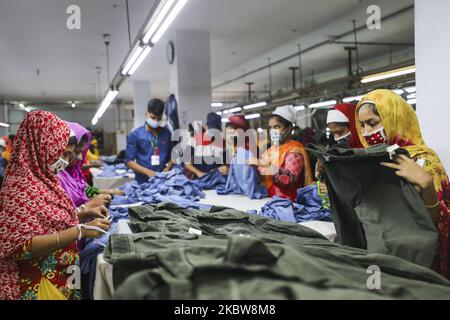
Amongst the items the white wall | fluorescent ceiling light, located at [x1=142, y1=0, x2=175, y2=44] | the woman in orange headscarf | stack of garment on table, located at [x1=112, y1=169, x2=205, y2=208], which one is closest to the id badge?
stack of garment on table, located at [x1=112, y1=169, x2=205, y2=208]

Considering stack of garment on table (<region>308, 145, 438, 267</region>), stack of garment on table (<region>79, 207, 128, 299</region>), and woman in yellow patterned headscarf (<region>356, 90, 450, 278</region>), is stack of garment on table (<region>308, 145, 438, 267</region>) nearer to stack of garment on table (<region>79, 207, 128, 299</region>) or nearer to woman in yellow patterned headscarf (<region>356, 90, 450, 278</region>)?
woman in yellow patterned headscarf (<region>356, 90, 450, 278</region>)

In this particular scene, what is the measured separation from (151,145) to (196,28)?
3439 mm

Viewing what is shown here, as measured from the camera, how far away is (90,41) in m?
7.90

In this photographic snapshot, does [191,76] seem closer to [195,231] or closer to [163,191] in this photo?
[163,191]

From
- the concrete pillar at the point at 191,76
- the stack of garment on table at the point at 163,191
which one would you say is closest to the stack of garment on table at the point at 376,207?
the stack of garment on table at the point at 163,191

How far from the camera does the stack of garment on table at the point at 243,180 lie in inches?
135

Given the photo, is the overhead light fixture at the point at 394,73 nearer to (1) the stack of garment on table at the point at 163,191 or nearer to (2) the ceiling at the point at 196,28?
(2) the ceiling at the point at 196,28

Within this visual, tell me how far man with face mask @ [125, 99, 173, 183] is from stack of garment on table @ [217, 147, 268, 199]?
132 centimetres

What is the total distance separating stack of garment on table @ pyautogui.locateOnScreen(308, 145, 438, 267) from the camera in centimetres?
155

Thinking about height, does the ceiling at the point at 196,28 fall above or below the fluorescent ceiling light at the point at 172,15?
above

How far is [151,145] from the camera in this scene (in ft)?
15.9

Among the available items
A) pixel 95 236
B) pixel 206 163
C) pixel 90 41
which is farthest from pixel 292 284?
pixel 90 41

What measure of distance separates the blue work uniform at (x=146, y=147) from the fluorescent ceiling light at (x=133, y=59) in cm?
88
